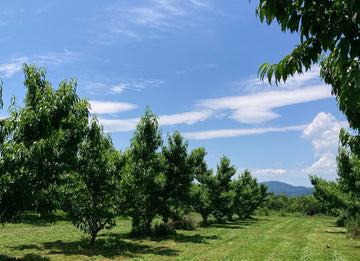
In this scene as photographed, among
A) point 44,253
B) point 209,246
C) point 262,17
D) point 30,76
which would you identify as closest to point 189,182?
point 209,246

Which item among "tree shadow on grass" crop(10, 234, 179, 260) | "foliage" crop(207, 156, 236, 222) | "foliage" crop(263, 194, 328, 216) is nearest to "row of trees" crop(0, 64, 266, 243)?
"tree shadow on grass" crop(10, 234, 179, 260)

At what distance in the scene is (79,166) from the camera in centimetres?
1691

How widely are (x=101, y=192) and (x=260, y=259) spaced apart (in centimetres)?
1101

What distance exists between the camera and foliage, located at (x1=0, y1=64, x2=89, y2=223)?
959cm

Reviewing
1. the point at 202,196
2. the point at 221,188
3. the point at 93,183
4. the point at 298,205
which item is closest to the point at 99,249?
the point at 93,183

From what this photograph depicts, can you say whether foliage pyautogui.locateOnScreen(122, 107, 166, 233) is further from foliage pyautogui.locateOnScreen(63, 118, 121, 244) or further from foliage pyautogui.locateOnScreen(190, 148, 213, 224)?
foliage pyautogui.locateOnScreen(190, 148, 213, 224)

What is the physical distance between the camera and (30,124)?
1066 cm

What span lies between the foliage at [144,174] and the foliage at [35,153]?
Result: 710 centimetres

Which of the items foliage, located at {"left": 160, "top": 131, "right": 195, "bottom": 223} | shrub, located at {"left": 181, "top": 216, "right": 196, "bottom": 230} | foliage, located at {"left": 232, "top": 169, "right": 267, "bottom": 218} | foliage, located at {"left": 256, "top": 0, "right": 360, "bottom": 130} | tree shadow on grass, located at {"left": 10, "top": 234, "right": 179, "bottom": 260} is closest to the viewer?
foliage, located at {"left": 256, "top": 0, "right": 360, "bottom": 130}

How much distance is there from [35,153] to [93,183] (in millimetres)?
8642

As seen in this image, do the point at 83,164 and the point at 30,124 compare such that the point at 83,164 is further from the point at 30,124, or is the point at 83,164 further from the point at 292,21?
the point at 292,21

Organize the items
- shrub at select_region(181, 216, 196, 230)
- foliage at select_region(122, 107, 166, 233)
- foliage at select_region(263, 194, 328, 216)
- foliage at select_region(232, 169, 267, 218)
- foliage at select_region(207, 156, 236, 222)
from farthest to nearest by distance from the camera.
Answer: foliage at select_region(263, 194, 328, 216) → foliage at select_region(232, 169, 267, 218) → foliage at select_region(207, 156, 236, 222) → shrub at select_region(181, 216, 196, 230) → foliage at select_region(122, 107, 166, 233)

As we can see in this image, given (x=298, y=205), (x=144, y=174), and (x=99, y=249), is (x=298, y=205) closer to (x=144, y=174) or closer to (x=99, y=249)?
(x=144, y=174)

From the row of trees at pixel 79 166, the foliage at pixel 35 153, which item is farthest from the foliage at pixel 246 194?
the foliage at pixel 35 153
